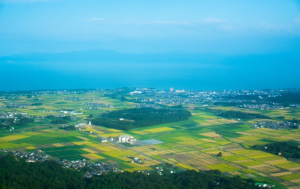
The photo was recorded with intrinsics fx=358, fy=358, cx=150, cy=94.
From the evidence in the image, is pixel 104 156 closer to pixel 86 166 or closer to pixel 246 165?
pixel 86 166

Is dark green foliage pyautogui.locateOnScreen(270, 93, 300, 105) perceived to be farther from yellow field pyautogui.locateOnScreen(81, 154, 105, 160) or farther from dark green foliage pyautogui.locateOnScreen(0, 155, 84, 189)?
dark green foliage pyautogui.locateOnScreen(0, 155, 84, 189)

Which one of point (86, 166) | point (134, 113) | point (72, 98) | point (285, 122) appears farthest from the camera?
point (72, 98)

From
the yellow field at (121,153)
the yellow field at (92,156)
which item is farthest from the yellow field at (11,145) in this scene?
the yellow field at (121,153)

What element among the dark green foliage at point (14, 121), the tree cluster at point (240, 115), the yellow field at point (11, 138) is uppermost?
the tree cluster at point (240, 115)

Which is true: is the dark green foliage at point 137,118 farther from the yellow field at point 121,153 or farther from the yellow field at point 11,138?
the yellow field at point 11,138

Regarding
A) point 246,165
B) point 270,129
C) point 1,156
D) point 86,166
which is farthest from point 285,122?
point 1,156
